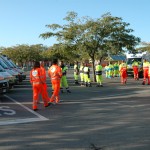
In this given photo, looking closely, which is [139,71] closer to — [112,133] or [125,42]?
[125,42]

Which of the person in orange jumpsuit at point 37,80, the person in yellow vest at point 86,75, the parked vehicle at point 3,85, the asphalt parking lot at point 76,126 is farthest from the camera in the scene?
the person in yellow vest at point 86,75

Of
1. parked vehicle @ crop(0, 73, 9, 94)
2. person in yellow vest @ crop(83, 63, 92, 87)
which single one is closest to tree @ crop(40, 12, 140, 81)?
person in yellow vest @ crop(83, 63, 92, 87)

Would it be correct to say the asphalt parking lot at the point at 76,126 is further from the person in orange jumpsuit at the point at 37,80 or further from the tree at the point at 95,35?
the tree at the point at 95,35

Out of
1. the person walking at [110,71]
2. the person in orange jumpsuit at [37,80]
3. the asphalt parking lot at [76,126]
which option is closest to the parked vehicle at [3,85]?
the asphalt parking lot at [76,126]

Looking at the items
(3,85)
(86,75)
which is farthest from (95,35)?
(3,85)

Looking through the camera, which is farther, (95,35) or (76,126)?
(95,35)

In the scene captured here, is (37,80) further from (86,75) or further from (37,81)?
(86,75)

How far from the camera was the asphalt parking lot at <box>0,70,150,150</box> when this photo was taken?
707 centimetres

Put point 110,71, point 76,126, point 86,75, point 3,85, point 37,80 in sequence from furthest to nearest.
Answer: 1. point 110,71
2. point 86,75
3. point 3,85
4. point 37,80
5. point 76,126

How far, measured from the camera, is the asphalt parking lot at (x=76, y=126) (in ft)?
23.2

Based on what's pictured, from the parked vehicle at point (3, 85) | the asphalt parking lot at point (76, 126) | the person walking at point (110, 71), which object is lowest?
the asphalt parking lot at point (76, 126)

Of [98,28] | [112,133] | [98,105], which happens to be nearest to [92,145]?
[112,133]

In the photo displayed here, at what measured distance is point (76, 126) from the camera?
8.93 metres

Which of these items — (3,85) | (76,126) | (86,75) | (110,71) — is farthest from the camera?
(110,71)
